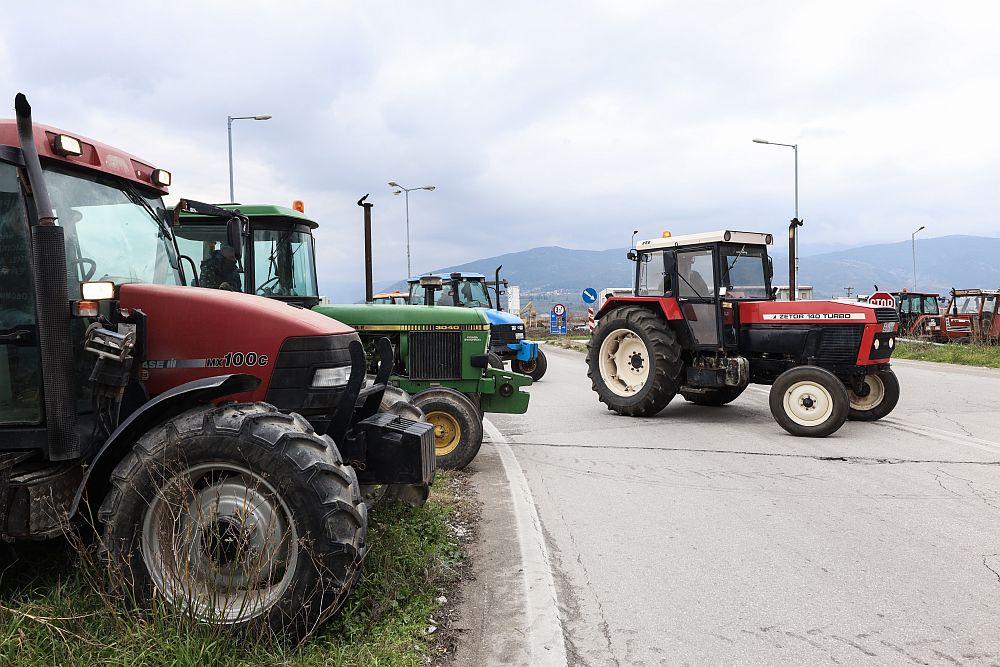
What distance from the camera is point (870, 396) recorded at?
993 cm

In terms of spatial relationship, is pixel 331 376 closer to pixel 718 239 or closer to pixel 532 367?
pixel 718 239

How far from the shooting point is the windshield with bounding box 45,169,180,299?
3.70 meters

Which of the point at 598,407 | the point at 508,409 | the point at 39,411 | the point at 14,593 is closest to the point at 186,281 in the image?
the point at 39,411

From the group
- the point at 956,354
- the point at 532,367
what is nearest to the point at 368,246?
the point at 532,367

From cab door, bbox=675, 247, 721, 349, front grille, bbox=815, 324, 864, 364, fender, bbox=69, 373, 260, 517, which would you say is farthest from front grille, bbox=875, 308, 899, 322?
fender, bbox=69, 373, 260, 517

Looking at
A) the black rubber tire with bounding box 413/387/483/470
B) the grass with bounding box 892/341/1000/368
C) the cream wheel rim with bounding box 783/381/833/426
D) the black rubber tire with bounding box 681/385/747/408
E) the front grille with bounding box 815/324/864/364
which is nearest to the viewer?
the black rubber tire with bounding box 413/387/483/470

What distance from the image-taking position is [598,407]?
11961 mm

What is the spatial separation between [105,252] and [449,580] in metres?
2.54

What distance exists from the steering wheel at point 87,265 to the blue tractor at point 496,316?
10869 mm

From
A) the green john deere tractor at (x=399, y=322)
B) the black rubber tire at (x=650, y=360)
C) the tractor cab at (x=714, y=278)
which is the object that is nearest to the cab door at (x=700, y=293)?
the tractor cab at (x=714, y=278)

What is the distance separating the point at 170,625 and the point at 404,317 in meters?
5.30

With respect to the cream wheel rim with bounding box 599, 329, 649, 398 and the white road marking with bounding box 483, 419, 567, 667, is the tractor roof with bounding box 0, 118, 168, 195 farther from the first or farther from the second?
the cream wheel rim with bounding box 599, 329, 649, 398

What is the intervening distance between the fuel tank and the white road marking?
5.56 ft

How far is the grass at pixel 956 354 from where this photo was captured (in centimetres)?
1959
